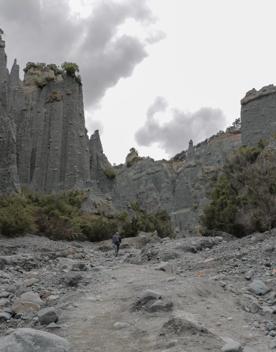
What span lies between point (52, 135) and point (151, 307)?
4505 centimetres

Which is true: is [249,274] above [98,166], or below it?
below

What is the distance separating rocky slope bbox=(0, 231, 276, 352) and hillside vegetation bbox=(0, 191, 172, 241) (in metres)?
12.4

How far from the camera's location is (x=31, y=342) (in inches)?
267

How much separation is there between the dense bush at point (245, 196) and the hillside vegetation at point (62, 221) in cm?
→ 694

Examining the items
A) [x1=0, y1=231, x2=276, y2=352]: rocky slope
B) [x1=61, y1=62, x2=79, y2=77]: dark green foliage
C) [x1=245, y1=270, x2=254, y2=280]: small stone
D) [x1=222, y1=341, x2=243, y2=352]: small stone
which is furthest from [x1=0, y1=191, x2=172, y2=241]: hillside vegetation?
[x1=222, y1=341, x2=243, y2=352]: small stone

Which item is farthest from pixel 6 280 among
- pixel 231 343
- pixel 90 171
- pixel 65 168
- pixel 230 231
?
pixel 90 171

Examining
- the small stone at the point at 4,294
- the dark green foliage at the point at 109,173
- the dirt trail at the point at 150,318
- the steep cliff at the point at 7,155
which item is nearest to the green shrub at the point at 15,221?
the steep cliff at the point at 7,155

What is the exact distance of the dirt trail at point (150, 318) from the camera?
7.52m

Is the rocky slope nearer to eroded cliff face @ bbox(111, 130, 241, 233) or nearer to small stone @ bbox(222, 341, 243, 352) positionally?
small stone @ bbox(222, 341, 243, 352)

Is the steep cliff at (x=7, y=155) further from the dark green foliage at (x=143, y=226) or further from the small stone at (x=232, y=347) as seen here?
the small stone at (x=232, y=347)

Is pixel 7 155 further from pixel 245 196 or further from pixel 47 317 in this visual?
pixel 47 317

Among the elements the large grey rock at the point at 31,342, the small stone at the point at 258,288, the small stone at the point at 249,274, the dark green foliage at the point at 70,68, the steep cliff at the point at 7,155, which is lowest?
the large grey rock at the point at 31,342

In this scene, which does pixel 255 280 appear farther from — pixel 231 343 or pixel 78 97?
pixel 78 97

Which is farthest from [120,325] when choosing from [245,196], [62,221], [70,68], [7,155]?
[70,68]
